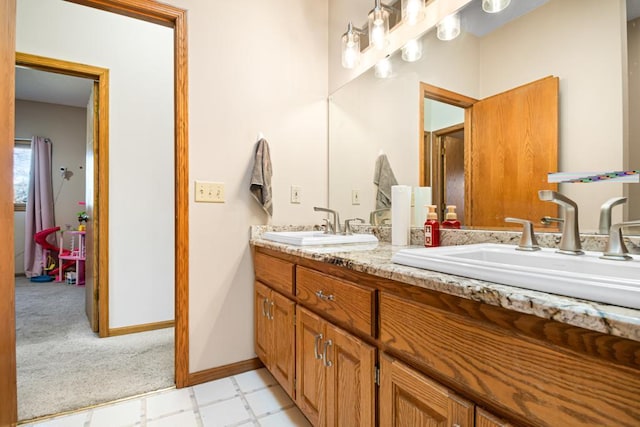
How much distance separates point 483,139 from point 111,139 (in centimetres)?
259

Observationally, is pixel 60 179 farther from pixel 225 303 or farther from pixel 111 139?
pixel 225 303

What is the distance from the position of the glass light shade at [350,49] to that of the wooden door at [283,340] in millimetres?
1457

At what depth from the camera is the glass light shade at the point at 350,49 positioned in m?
1.88

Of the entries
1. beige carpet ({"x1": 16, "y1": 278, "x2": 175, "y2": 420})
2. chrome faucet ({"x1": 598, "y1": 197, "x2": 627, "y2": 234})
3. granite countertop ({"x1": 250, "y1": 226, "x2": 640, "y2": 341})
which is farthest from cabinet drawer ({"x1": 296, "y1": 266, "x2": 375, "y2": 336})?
beige carpet ({"x1": 16, "y1": 278, "x2": 175, "y2": 420})

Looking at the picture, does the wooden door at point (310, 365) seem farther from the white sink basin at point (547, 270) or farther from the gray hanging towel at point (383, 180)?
the gray hanging towel at point (383, 180)

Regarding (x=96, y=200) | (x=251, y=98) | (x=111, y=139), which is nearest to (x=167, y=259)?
(x=96, y=200)

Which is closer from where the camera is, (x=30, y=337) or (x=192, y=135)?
(x=192, y=135)

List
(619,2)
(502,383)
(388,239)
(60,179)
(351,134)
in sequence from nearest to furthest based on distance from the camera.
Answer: (502,383) → (619,2) → (388,239) → (351,134) → (60,179)

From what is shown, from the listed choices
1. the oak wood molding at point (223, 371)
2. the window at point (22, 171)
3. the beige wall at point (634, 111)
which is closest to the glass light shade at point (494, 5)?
the beige wall at point (634, 111)

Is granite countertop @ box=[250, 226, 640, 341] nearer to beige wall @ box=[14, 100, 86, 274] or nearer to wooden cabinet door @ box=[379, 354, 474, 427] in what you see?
wooden cabinet door @ box=[379, 354, 474, 427]

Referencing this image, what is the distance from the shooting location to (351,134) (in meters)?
2.00

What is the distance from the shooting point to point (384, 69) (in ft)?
5.78

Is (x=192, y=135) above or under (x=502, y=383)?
above

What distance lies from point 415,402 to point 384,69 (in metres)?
1.64
